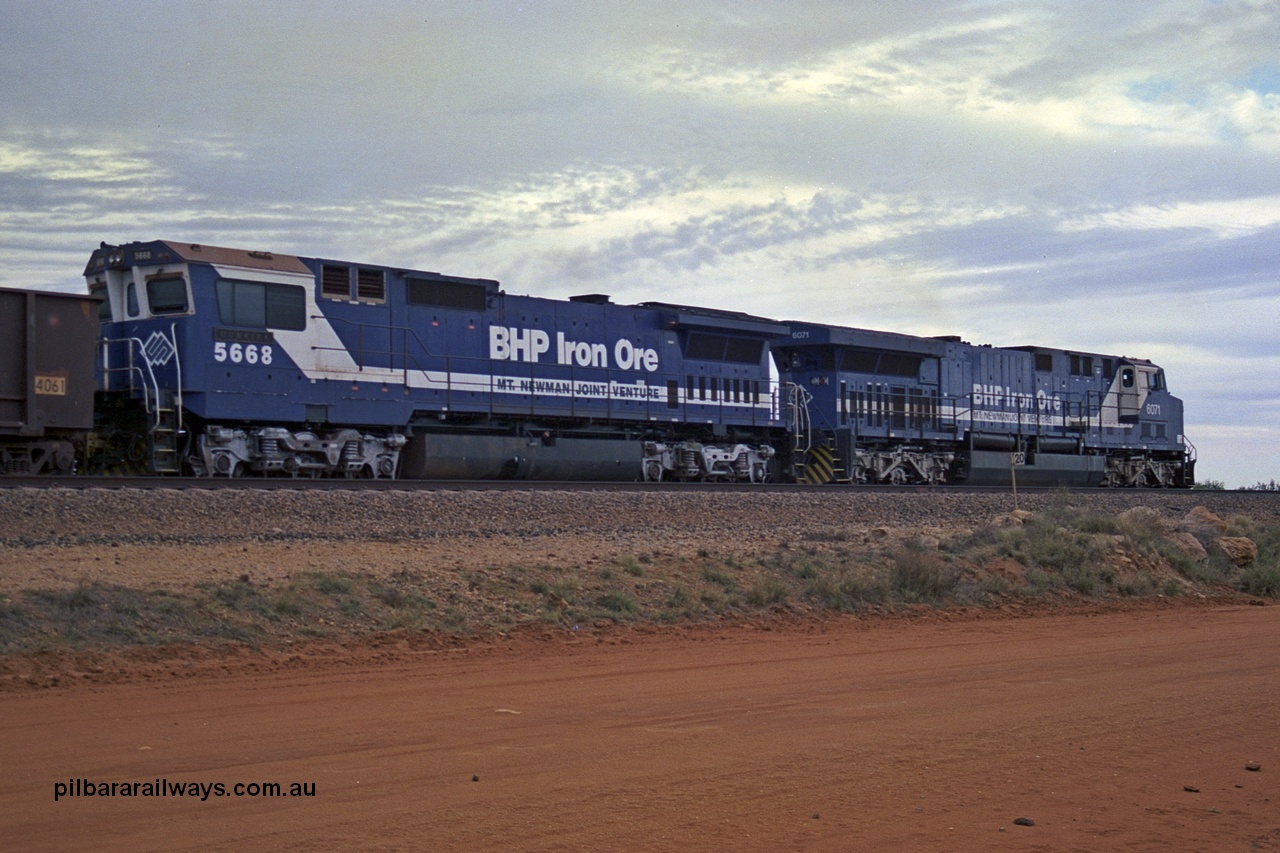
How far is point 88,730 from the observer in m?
7.47

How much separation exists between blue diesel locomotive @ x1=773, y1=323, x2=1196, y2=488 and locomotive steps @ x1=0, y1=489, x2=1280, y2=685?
8.03 metres

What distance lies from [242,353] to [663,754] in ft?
51.3

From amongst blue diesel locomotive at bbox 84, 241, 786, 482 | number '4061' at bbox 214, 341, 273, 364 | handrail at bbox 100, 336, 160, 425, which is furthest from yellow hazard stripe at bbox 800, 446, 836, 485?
handrail at bbox 100, 336, 160, 425

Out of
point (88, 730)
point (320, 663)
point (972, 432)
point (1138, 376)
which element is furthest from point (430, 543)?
point (1138, 376)

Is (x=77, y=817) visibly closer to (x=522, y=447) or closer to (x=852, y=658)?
(x=852, y=658)

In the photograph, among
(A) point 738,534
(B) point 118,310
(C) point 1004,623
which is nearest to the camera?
(C) point 1004,623

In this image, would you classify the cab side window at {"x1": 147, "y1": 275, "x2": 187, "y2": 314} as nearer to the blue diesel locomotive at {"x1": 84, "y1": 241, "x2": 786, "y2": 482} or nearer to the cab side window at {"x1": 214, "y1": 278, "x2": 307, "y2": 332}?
the blue diesel locomotive at {"x1": 84, "y1": 241, "x2": 786, "y2": 482}

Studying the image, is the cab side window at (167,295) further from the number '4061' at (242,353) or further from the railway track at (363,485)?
the railway track at (363,485)

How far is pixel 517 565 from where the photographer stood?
14672mm

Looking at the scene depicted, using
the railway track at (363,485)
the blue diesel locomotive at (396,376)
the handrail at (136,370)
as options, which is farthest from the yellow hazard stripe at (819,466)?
the handrail at (136,370)

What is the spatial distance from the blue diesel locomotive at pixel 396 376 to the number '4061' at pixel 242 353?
0.03m

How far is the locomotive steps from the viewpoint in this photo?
11320 millimetres

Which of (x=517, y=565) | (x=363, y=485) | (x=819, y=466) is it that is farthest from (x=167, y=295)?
(x=819, y=466)

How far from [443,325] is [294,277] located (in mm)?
3373
